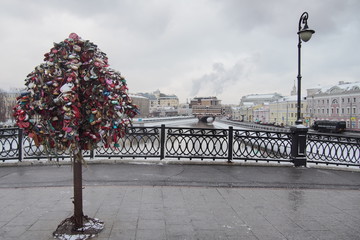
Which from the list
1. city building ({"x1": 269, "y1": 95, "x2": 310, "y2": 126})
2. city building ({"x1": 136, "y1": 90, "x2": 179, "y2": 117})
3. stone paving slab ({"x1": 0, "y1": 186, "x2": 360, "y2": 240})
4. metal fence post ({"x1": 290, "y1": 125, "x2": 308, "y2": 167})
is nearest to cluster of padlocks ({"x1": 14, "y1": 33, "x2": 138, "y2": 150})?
stone paving slab ({"x1": 0, "y1": 186, "x2": 360, "y2": 240})

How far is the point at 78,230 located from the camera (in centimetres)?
340

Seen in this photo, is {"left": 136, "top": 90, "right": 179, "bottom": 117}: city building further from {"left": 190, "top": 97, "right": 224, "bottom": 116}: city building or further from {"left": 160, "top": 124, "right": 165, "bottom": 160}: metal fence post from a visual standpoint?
{"left": 160, "top": 124, "right": 165, "bottom": 160}: metal fence post

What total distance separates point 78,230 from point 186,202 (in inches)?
80.5

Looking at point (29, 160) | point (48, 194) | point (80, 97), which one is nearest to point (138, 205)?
point (48, 194)

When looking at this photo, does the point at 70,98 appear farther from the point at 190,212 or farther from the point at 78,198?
the point at 190,212

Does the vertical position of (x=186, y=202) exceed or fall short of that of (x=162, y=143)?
it falls short

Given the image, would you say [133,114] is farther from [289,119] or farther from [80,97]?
[289,119]

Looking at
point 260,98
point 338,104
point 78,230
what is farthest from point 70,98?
point 260,98

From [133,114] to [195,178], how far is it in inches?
133

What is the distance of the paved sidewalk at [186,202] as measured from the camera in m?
3.60

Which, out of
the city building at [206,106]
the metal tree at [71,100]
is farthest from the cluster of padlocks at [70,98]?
the city building at [206,106]

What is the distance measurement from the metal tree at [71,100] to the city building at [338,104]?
237 feet

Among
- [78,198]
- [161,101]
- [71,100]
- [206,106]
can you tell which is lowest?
[78,198]

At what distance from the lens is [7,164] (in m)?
7.57
